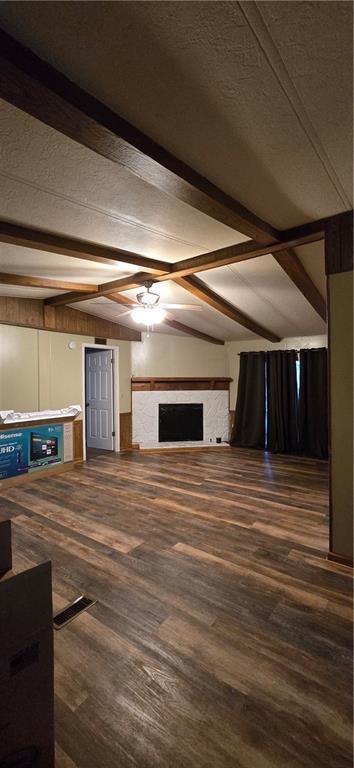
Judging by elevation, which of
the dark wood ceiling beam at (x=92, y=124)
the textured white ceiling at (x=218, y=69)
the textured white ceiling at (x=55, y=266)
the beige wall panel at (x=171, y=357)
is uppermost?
the textured white ceiling at (x=55, y=266)

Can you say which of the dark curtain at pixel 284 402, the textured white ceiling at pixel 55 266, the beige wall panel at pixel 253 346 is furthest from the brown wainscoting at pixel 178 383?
the textured white ceiling at pixel 55 266

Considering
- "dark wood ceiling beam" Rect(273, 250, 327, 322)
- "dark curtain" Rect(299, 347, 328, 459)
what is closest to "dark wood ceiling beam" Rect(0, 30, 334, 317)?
"dark wood ceiling beam" Rect(273, 250, 327, 322)

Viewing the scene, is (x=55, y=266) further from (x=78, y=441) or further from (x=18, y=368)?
(x=78, y=441)

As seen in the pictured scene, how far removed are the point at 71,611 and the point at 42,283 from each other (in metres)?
3.25

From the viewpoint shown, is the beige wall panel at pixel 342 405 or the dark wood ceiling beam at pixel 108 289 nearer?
the beige wall panel at pixel 342 405

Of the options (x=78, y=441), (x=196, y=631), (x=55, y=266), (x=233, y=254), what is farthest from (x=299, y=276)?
(x=78, y=441)

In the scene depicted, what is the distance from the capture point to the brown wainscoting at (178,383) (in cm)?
653

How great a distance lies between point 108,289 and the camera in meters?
4.07

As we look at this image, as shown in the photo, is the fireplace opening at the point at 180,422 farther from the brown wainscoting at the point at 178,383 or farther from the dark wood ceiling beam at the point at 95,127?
the dark wood ceiling beam at the point at 95,127

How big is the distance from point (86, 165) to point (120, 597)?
2583 millimetres

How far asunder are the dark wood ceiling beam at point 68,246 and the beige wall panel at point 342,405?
173 centimetres

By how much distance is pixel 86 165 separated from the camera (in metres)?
1.75

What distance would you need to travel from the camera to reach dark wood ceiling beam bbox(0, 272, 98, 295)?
359 cm

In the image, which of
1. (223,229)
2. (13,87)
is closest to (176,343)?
(223,229)
